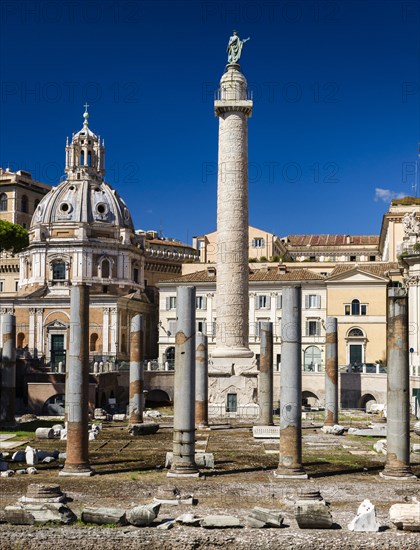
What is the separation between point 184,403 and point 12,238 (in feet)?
157

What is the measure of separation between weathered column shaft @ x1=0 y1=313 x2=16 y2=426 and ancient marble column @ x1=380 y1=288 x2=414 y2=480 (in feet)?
61.5

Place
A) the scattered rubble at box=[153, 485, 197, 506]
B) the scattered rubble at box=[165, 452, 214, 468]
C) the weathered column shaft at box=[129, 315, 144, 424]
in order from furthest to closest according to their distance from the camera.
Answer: the weathered column shaft at box=[129, 315, 144, 424], the scattered rubble at box=[165, 452, 214, 468], the scattered rubble at box=[153, 485, 197, 506]

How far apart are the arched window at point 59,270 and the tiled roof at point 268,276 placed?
11019mm

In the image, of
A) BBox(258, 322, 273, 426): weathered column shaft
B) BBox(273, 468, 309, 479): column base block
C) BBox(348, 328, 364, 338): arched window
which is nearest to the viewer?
BBox(273, 468, 309, 479): column base block

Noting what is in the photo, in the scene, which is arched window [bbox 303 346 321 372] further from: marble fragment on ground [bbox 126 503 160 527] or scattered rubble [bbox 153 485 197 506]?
marble fragment on ground [bbox 126 503 160 527]

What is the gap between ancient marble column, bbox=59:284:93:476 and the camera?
815 inches

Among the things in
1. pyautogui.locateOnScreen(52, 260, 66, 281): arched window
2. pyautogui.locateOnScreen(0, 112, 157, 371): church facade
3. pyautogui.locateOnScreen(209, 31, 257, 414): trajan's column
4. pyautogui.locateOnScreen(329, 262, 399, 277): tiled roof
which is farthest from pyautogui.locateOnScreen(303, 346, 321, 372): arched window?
pyautogui.locateOnScreen(52, 260, 66, 281): arched window

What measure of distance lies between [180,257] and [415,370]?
42.8 metres

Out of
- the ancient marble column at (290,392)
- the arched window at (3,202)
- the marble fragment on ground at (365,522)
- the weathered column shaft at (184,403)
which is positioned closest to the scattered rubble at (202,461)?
the weathered column shaft at (184,403)

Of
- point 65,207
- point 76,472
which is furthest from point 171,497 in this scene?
point 65,207

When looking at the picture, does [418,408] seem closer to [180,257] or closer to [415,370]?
[415,370]

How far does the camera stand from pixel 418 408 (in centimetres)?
3844

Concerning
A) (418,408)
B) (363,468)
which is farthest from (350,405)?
(363,468)

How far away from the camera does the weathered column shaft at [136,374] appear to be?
34.4 m
